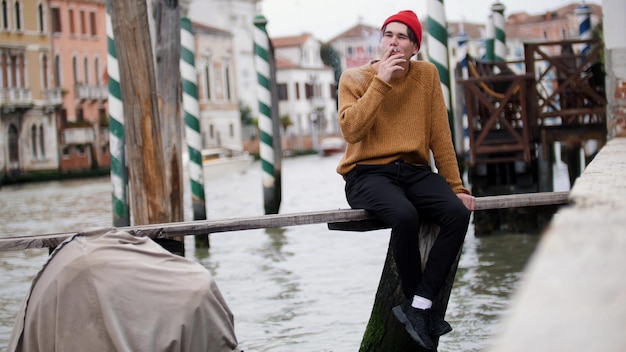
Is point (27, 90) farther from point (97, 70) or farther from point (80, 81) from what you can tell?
point (97, 70)

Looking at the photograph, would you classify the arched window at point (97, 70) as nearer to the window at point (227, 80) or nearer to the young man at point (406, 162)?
the window at point (227, 80)

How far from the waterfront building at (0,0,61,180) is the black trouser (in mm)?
42892

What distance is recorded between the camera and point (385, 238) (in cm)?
1155

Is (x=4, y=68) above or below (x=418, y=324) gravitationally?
above

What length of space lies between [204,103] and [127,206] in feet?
188

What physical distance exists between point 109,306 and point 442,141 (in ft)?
5.46

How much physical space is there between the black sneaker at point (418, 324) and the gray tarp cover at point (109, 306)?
35.5 inches

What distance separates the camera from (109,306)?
11.9ft

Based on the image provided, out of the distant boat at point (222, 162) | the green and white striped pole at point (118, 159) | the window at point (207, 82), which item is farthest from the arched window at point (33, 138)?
the green and white striped pole at point (118, 159)

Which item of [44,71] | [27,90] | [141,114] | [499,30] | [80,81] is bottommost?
[141,114]

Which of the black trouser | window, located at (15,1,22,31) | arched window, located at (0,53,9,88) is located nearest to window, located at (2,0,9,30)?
window, located at (15,1,22,31)

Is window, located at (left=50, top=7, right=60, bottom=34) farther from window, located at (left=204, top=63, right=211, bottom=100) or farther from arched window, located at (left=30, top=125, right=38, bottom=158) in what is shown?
window, located at (left=204, top=63, right=211, bottom=100)

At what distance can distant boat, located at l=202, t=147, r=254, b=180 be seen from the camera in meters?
31.9

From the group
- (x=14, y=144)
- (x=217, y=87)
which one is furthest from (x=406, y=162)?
(x=217, y=87)
